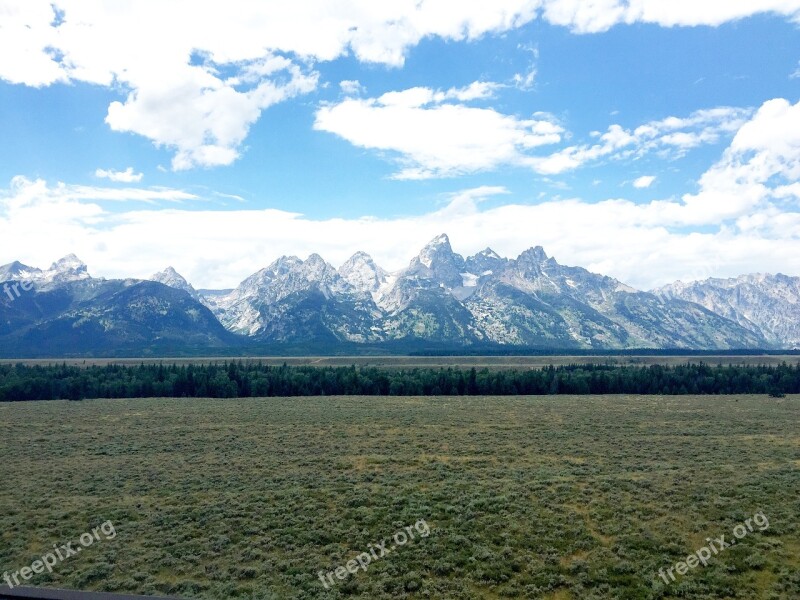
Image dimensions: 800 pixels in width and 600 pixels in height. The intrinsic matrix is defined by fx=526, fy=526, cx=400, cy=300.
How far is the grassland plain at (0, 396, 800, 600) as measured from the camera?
83.4 feet

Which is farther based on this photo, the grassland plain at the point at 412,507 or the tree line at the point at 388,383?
the tree line at the point at 388,383

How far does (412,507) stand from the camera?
34656mm

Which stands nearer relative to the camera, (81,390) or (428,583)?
(428,583)

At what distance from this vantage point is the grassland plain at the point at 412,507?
25.4 meters

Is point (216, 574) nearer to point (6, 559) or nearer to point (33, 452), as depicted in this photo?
point (6, 559)

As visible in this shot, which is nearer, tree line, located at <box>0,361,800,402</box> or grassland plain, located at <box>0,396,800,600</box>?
grassland plain, located at <box>0,396,800,600</box>

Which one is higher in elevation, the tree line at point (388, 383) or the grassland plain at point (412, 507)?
the grassland plain at point (412, 507)

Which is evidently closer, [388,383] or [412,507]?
[412,507]

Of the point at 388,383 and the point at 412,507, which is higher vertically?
the point at 412,507

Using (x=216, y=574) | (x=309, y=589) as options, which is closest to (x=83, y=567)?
(x=216, y=574)

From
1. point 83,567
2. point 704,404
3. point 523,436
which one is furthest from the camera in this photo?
point 704,404

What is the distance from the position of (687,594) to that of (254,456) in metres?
39.4

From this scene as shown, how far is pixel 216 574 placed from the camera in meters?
26.2

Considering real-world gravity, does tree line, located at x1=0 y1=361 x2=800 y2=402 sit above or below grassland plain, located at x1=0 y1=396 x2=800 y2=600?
below
